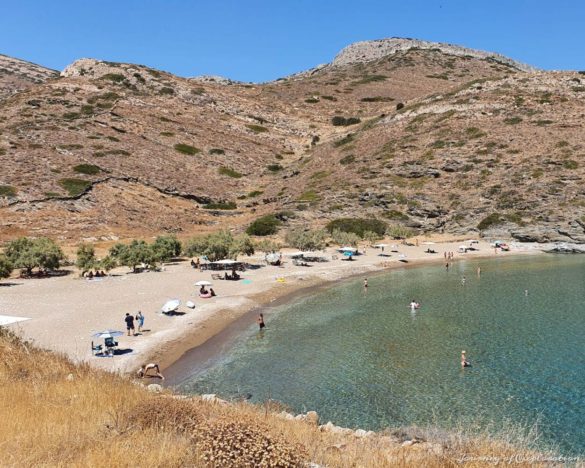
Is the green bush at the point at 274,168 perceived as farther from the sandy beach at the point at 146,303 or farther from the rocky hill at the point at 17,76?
the rocky hill at the point at 17,76

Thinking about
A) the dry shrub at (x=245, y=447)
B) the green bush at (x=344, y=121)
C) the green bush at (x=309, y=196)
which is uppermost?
the green bush at (x=344, y=121)

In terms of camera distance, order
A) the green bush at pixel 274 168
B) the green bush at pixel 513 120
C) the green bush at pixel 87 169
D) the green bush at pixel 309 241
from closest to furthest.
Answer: the green bush at pixel 309 241
the green bush at pixel 87 169
the green bush at pixel 513 120
the green bush at pixel 274 168

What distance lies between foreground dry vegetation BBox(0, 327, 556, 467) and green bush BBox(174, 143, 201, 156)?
9852cm

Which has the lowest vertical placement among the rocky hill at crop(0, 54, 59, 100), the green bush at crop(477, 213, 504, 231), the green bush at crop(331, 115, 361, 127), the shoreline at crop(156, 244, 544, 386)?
the shoreline at crop(156, 244, 544, 386)

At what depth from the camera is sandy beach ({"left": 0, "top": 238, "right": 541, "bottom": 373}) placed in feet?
83.0

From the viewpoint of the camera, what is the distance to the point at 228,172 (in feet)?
347

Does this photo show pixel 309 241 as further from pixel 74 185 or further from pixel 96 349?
pixel 74 185

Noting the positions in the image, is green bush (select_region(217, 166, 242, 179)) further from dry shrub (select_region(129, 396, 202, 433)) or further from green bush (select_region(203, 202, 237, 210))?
dry shrub (select_region(129, 396, 202, 433))

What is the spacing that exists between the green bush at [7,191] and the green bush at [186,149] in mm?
40371

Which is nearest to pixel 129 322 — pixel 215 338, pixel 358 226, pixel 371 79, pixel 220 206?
pixel 215 338

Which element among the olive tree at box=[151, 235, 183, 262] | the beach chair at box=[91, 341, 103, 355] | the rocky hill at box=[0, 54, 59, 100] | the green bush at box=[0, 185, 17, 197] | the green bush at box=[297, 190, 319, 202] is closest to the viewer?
the beach chair at box=[91, 341, 103, 355]

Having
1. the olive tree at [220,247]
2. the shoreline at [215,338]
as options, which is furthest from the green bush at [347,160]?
the shoreline at [215,338]

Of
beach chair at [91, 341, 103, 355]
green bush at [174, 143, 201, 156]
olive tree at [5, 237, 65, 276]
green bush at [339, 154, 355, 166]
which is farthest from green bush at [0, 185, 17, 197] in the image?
green bush at [339, 154, 355, 166]

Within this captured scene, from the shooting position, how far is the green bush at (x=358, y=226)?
75812 mm
